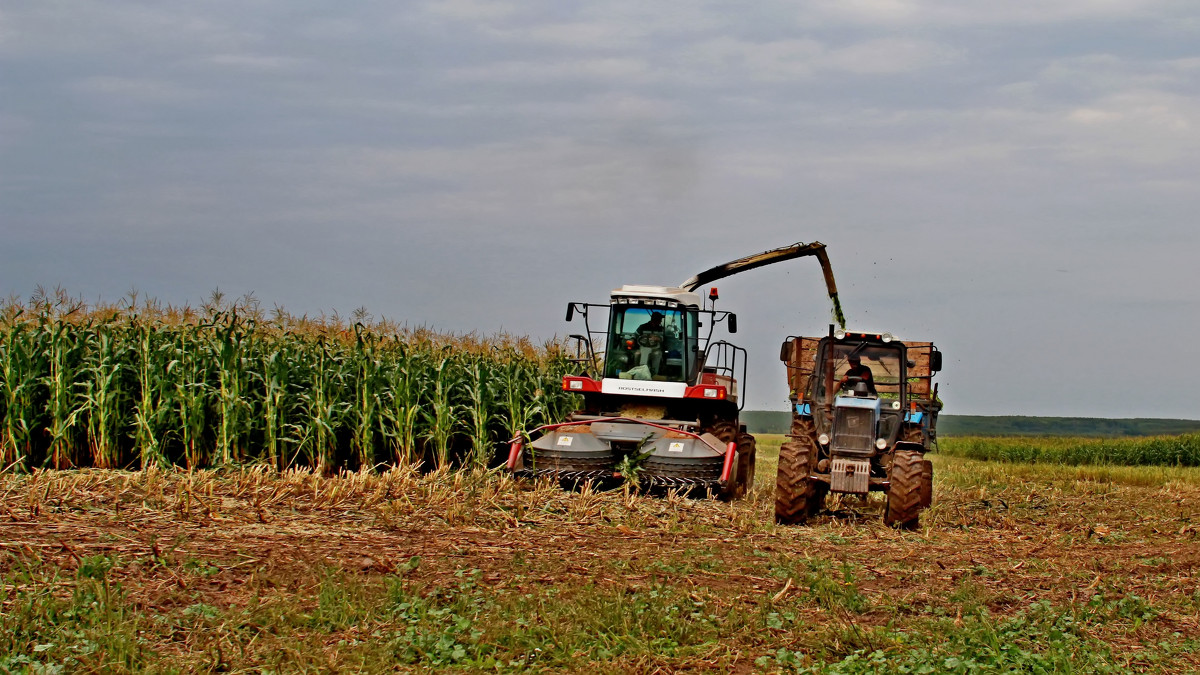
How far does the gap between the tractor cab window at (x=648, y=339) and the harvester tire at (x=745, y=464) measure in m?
1.65

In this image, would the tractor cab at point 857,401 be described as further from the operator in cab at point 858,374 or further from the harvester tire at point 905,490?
the harvester tire at point 905,490

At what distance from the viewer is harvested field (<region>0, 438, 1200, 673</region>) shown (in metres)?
5.99

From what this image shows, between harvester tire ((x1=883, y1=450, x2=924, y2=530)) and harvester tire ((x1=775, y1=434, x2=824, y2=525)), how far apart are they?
86 cm

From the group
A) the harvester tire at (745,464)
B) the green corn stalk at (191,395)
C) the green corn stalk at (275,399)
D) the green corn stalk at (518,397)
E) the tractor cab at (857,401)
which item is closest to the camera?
the tractor cab at (857,401)

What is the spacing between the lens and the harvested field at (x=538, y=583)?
236 inches

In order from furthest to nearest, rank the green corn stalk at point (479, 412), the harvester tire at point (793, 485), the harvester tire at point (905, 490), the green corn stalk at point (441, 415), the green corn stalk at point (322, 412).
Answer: the green corn stalk at point (479, 412) → the green corn stalk at point (441, 415) → the green corn stalk at point (322, 412) → the harvester tire at point (793, 485) → the harvester tire at point (905, 490)

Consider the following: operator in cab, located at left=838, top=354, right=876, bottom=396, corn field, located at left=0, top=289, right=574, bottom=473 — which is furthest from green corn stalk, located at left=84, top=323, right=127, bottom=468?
operator in cab, located at left=838, top=354, right=876, bottom=396

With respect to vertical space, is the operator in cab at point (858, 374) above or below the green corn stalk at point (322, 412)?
above

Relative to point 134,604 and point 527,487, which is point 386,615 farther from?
point 527,487

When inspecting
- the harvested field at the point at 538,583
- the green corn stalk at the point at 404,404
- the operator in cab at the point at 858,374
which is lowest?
the harvested field at the point at 538,583

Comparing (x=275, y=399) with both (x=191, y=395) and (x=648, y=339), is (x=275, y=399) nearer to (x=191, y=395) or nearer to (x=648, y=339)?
(x=191, y=395)

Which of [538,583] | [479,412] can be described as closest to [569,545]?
[538,583]

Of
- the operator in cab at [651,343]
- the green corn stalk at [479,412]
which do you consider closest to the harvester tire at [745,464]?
the operator in cab at [651,343]

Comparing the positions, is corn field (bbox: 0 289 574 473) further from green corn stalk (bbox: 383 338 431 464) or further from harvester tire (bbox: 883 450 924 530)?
Result: harvester tire (bbox: 883 450 924 530)
